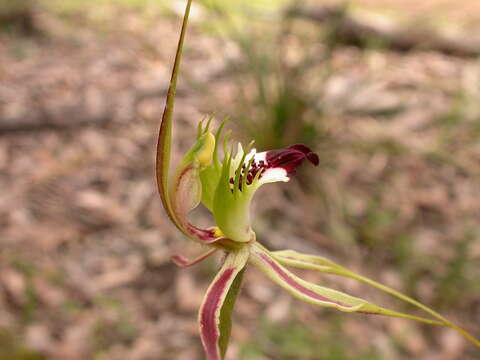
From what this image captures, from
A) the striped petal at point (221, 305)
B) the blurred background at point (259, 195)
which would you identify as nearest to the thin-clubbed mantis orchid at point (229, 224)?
the striped petal at point (221, 305)

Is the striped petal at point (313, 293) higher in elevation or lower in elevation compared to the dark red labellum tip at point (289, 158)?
lower

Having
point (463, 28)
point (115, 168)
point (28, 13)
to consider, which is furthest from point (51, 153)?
point (463, 28)

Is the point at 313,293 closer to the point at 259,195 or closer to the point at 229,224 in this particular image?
the point at 229,224

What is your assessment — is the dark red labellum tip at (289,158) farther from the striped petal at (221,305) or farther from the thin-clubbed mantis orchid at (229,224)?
the striped petal at (221,305)

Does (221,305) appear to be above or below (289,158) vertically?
below

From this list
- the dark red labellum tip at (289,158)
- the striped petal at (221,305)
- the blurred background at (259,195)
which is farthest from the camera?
the blurred background at (259,195)

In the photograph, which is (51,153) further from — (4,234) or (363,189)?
(363,189)

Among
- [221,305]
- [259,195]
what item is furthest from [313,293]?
[259,195]
